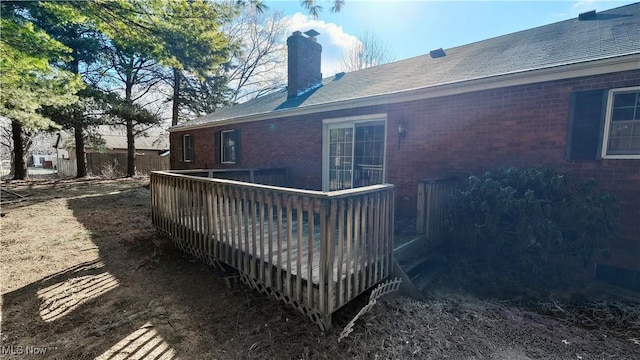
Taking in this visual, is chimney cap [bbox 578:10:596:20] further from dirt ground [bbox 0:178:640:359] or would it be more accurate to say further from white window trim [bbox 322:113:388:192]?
dirt ground [bbox 0:178:640:359]

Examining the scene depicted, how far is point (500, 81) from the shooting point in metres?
4.77

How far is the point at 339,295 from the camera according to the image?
9.34 feet

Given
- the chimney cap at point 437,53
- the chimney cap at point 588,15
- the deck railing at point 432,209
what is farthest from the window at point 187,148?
the chimney cap at point 588,15

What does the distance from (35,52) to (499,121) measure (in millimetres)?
9695

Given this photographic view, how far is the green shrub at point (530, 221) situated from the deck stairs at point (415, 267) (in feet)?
1.89

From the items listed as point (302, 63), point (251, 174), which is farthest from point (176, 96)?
point (251, 174)

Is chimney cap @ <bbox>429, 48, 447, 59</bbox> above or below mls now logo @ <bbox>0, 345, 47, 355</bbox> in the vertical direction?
above

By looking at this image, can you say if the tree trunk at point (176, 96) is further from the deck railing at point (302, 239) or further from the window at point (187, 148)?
the deck railing at point (302, 239)

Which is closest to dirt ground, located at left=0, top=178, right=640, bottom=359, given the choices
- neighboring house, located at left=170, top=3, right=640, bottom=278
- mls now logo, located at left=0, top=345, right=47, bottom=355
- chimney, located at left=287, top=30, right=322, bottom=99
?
mls now logo, located at left=0, top=345, right=47, bottom=355

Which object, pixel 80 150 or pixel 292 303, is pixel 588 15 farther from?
pixel 80 150

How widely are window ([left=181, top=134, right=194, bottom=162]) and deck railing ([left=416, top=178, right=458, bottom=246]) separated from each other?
12268mm

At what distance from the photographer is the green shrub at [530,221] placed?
3697 millimetres

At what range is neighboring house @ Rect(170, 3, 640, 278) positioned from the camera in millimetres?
4094

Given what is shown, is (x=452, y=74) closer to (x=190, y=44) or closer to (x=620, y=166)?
(x=620, y=166)
